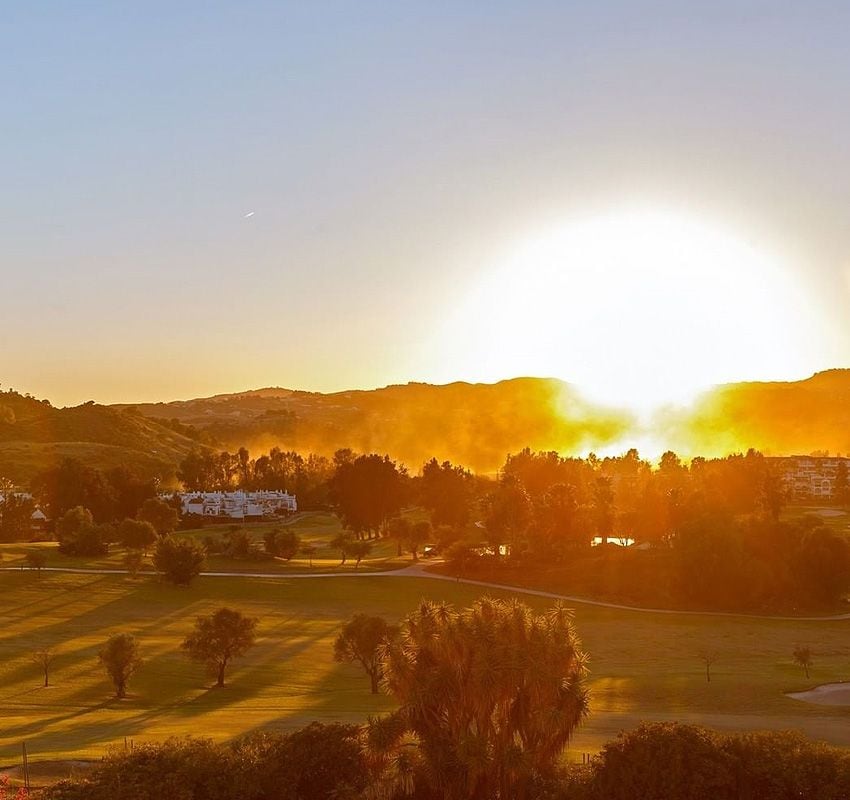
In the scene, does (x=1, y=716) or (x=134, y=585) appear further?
(x=134, y=585)

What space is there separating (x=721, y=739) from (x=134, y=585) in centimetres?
7312

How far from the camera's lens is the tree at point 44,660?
59131mm

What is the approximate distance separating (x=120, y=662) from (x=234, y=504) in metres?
113

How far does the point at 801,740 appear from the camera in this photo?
33375 millimetres

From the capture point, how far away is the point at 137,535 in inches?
4309

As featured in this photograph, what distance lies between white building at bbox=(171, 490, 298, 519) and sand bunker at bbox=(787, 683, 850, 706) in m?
118

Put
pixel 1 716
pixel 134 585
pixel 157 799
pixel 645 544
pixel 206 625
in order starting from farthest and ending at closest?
1. pixel 645 544
2. pixel 134 585
3. pixel 206 625
4. pixel 1 716
5. pixel 157 799

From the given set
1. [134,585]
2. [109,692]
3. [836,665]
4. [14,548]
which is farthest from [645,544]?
[109,692]

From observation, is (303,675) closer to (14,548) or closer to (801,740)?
(801,740)

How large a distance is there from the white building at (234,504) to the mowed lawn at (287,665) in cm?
6513

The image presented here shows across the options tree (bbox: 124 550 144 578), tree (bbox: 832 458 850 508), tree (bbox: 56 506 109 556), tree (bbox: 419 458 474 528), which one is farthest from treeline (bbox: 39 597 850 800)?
tree (bbox: 832 458 850 508)

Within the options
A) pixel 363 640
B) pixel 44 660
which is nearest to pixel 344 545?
pixel 363 640

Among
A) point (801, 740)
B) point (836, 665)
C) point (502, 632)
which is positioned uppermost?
point (502, 632)

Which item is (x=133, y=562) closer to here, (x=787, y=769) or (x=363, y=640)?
(x=363, y=640)
